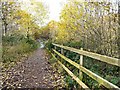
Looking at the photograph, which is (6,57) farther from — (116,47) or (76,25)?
(116,47)

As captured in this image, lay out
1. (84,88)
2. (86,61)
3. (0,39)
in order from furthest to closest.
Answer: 1. (0,39)
2. (86,61)
3. (84,88)

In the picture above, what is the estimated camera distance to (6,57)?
373 inches

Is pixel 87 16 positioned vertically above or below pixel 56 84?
above

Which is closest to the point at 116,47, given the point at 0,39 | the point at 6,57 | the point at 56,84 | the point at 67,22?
the point at 56,84

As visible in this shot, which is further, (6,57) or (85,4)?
(6,57)

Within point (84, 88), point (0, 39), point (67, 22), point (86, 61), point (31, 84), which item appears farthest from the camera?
point (0, 39)

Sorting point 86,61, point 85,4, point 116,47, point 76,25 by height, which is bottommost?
point 86,61

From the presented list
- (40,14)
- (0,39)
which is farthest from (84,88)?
(40,14)

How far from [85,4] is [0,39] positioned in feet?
15.6

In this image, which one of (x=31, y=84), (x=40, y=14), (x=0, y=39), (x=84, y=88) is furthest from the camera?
(x=40, y=14)

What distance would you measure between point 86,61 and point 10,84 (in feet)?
5.80

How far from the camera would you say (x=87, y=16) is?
693 centimetres

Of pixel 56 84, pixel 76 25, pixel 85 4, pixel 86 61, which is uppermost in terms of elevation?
pixel 85 4

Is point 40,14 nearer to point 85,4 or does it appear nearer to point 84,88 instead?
point 85,4
